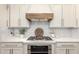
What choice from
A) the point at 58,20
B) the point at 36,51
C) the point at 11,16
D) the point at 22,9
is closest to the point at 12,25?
the point at 11,16

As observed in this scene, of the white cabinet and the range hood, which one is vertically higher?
the range hood

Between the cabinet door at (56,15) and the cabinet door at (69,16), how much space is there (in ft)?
0.31

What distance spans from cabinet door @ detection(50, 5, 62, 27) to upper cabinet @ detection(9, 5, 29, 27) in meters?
0.49

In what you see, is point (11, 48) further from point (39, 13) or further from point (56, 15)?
point (56, 15)

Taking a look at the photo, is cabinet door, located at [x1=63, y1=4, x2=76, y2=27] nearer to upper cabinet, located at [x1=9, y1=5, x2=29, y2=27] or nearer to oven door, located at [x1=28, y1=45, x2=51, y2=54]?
oven door, located at [x1=28, y1=45, x2=51, y2=54]

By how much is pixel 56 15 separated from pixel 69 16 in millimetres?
241

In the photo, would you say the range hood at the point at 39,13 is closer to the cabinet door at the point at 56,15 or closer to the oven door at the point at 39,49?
the cabinet door at the point at 56,15

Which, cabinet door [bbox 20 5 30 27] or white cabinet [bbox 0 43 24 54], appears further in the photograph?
cabinet door [bbox 20 5 30 27]

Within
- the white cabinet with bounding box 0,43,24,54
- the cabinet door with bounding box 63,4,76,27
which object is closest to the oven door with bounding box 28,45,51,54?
the white cabinet with bounding box 0,43,24,54

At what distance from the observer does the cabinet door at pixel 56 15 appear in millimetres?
3018

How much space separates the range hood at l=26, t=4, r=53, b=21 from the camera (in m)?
2.96

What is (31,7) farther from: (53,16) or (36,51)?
(36,51)

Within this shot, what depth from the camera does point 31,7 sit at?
3047 millimetres

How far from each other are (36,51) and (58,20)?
0.70 meters
